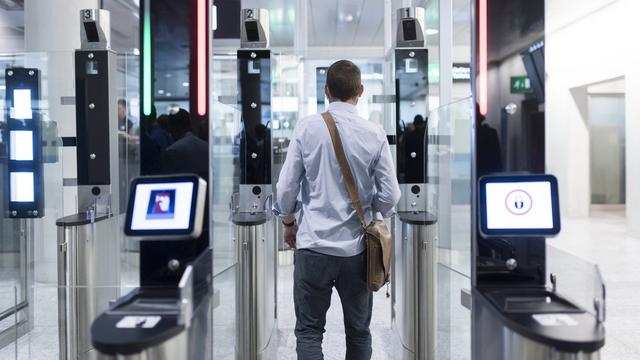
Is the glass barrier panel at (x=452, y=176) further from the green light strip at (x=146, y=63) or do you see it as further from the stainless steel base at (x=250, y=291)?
the green light strip at (x=146, y=63)

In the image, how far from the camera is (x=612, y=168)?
38.1 feet

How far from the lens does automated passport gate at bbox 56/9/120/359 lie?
10.1 ft

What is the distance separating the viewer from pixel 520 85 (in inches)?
80.0

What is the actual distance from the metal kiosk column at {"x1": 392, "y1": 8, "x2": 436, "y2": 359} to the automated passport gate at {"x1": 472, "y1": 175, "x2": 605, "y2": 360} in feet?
3.53

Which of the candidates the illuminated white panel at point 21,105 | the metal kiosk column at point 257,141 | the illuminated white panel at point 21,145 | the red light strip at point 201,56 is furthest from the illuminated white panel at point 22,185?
the red light strip at point 201,56

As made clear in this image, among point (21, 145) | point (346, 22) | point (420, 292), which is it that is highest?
point (346, 22)

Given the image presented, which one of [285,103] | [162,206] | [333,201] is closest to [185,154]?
[162,206]

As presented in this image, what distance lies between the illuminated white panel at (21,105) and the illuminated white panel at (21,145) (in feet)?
0.34

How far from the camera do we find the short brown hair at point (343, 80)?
216cm

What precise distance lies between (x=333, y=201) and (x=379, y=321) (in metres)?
2.15

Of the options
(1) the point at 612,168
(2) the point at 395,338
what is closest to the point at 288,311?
(2) the point at 395,338

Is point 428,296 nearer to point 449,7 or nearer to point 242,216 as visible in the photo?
point 242,216

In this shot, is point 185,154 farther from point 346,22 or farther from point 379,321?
point 346,22

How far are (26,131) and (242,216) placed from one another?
1.50 metres
